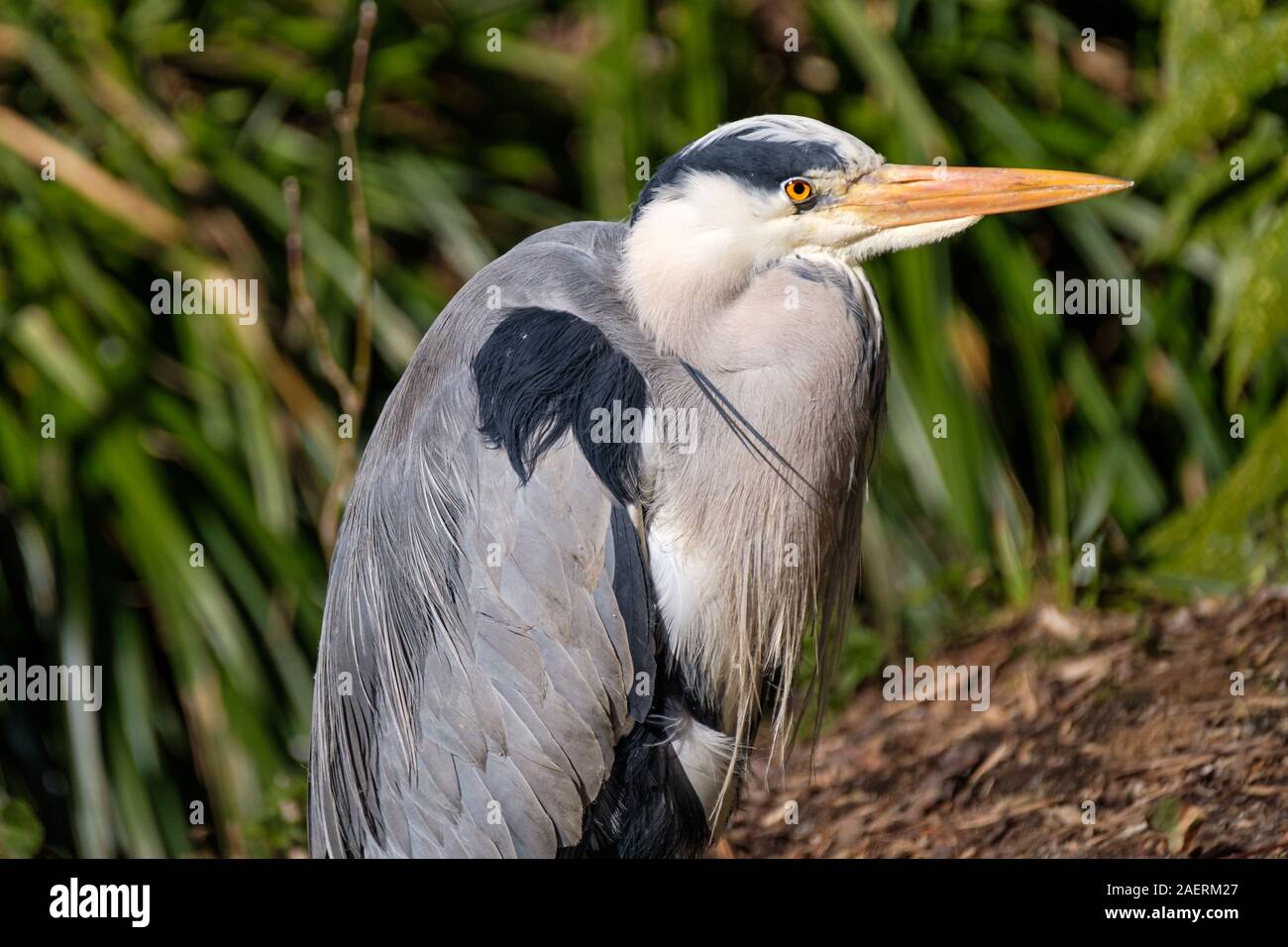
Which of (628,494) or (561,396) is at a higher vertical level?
(561,396)

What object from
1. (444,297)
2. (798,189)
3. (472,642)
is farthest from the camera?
(444,297)

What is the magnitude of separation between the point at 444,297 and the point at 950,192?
190cm

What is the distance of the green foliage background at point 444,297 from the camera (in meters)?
3.07

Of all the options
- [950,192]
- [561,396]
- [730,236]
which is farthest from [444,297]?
[950,192]

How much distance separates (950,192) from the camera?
6.57 ft

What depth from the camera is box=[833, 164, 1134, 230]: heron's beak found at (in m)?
1.98

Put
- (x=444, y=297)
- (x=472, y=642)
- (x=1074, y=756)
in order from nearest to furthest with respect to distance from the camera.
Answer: (x=472, y=642)
(x=1074, y=756)
(x=444, y=297)

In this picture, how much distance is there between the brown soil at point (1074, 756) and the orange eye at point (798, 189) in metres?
1.22

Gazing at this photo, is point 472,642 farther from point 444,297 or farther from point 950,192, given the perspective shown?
point 444,297

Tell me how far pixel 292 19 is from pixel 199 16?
272mm
